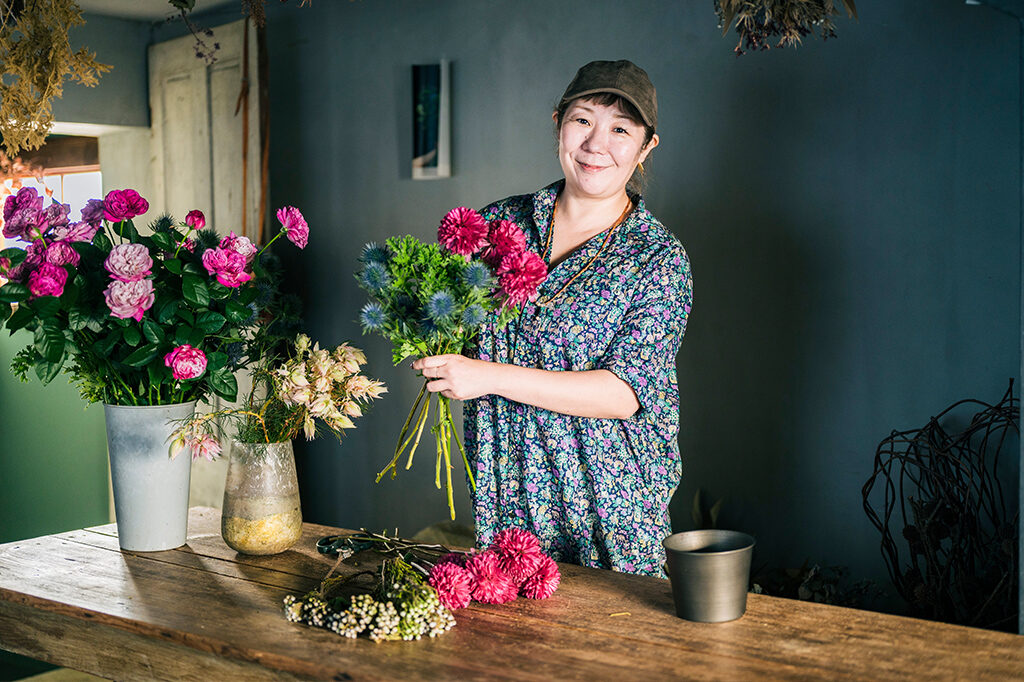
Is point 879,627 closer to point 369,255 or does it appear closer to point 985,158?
point 369,255

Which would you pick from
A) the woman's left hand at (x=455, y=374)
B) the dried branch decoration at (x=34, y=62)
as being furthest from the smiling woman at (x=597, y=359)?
the dried branch decoration at (x=34, y=62)

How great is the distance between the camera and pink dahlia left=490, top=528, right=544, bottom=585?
1653mm

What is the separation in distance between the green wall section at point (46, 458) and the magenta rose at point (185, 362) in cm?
324

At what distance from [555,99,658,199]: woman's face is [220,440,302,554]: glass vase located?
0.85m

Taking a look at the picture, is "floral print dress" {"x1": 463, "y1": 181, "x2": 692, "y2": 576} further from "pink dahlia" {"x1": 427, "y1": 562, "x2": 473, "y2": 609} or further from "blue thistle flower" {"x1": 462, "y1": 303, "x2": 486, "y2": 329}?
"pink dahlia" {"x1": 427, "y1": 562, "x2": 473, "y2": 609}

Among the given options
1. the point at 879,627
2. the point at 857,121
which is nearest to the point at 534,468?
the point at 879,627

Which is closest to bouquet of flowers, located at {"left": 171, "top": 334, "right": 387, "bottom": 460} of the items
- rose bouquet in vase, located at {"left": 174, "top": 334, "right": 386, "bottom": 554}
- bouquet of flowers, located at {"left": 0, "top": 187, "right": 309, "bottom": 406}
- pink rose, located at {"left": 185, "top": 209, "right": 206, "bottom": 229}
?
rose bouquet in vase, located at {"left": 174, "top": 334, "right": 386, "bottom": 554}

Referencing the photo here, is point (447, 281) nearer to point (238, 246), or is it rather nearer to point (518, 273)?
point (518, 273)

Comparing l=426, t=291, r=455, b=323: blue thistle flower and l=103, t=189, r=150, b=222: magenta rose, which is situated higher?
l=103, t=189, r=150, b=222: magenta rose

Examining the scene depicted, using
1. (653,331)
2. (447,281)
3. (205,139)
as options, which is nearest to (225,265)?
(447,281)

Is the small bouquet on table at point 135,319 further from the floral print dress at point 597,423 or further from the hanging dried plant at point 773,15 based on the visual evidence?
the hanging dried plant at point 773,15

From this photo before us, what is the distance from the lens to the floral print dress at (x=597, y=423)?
2049mm

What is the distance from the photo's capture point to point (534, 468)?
2.12 meters

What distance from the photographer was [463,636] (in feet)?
4.88
